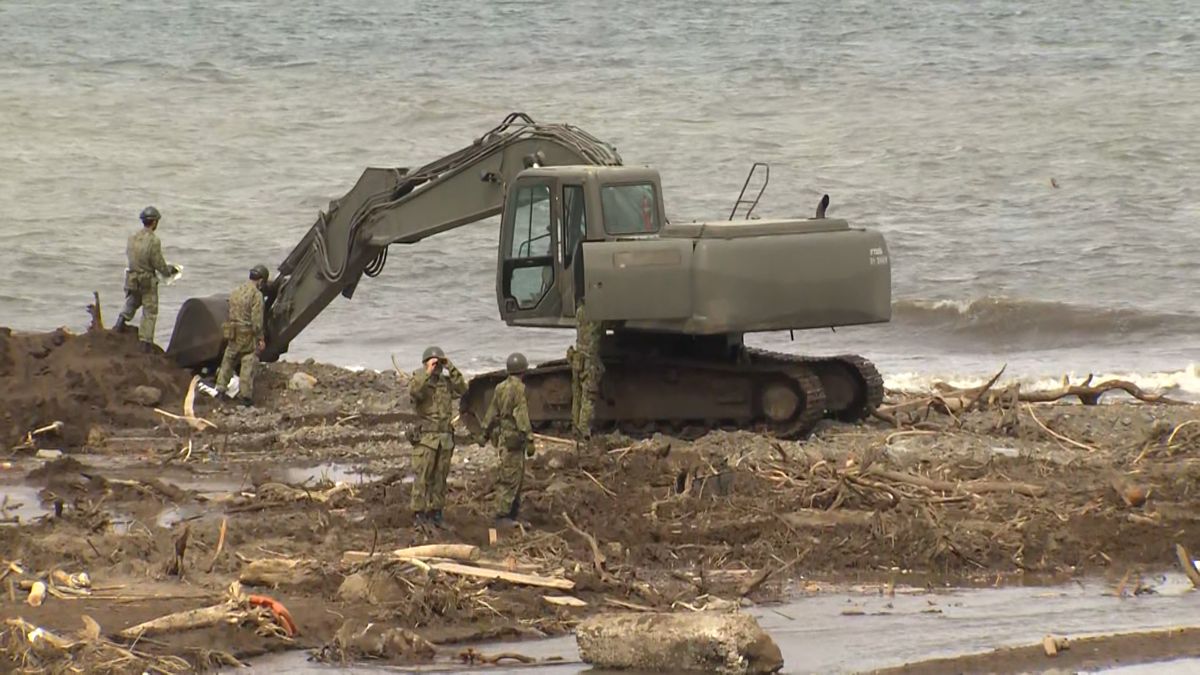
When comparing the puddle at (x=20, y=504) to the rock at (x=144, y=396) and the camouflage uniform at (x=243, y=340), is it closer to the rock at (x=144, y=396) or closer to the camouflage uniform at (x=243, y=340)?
the rock at (x=144, y=396)

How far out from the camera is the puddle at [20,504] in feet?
48.8

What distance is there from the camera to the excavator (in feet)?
54.9

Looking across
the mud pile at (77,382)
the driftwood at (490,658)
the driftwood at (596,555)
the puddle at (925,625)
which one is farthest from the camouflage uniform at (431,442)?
the mud pile at (77,382)

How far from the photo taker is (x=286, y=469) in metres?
17.0

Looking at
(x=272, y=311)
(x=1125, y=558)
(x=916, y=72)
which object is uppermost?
(x=916, y=72)

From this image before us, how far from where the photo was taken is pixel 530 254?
18.0 metres

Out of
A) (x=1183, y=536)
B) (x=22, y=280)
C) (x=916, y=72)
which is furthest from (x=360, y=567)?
(x=916, y=72)

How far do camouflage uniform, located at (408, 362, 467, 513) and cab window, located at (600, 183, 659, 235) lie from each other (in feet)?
11.9

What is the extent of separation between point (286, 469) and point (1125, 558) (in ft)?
23.2

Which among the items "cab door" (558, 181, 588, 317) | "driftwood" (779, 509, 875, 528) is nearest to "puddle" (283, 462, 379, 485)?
"cab door" (558, 181, 588, 317)

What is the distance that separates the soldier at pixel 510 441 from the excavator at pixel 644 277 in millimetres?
2566

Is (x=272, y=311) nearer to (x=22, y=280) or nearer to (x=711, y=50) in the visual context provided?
(x=22, y=280)

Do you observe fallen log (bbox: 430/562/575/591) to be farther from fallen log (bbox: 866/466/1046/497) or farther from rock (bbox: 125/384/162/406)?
rock (bbox: 125/384/162/406)

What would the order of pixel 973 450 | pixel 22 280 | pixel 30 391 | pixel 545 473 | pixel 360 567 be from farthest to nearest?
pixel 22 280 < pixel 30 391 < pixel 973 450 < pixel 545 473 < pixel 360 567
